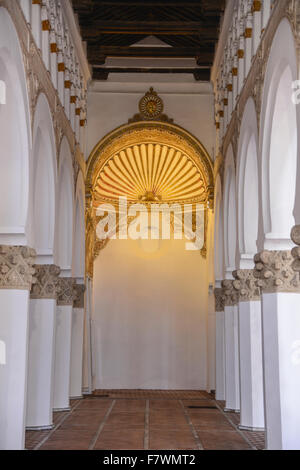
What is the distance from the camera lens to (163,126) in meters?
14.9

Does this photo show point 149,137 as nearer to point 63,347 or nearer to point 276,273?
point 63,347

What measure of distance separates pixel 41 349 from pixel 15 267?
2444mm

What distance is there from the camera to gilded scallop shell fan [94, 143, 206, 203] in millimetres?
17234

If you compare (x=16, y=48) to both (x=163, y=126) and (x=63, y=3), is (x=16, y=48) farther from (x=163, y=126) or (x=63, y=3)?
(x=163, y=126)

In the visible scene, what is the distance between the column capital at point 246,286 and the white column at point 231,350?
1687mm

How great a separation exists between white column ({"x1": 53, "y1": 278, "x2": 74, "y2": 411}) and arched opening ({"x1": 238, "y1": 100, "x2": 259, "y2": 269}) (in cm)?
368

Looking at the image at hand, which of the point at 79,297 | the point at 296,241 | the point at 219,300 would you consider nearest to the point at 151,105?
the point at 79,297

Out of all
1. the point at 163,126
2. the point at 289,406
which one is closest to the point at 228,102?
the point at 163,126

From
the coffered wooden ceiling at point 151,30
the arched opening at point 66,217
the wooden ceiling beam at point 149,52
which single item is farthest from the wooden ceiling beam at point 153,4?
the arched opening at point 66,217

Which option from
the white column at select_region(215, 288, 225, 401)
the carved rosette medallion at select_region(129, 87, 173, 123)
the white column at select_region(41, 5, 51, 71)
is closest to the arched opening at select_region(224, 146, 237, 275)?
the white column at select_region(215, 288, 225, 401)

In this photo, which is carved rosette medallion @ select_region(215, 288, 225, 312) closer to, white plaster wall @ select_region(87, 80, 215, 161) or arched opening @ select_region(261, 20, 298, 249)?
white plaster wall @ select_region(87, 80, 215, 161)

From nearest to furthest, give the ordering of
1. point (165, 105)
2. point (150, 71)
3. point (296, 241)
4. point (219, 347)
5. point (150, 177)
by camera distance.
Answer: point (296, 241) → point (219, 347) → point (165, 105) → point (150, 71) → point (150, 177)

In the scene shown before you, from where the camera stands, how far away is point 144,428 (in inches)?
378

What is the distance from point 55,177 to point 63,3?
3.34m
